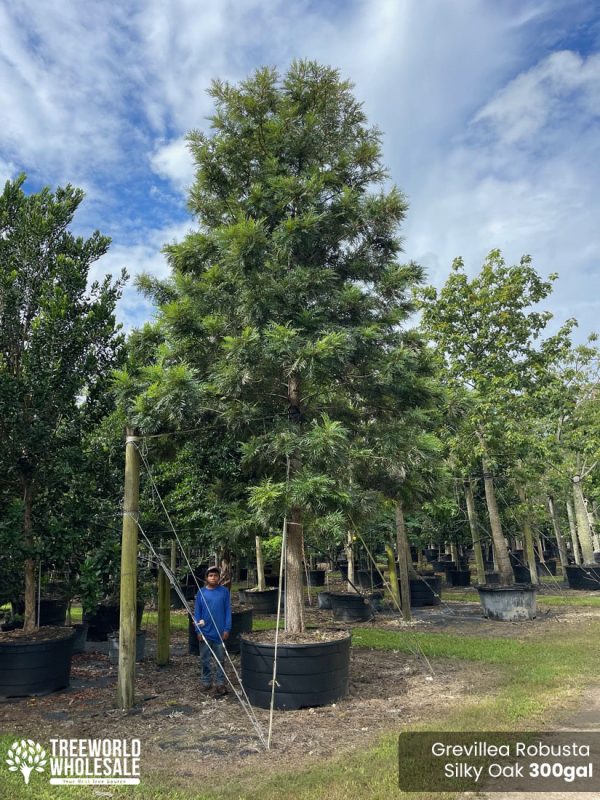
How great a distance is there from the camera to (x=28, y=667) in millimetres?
6484

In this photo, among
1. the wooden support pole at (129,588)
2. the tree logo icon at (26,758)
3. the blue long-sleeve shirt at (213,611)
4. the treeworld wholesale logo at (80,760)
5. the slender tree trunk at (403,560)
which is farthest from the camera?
the slender tree trunk at (403,560)

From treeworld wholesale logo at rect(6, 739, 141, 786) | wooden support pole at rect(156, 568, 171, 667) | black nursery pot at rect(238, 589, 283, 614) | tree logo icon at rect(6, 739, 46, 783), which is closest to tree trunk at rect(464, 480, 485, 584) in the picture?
black nursery pot at rect(238, 589, 283, 614)

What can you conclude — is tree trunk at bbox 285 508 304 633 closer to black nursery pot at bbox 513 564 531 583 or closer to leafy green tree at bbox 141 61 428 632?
leafy green tree at bbox 141 61 428 632

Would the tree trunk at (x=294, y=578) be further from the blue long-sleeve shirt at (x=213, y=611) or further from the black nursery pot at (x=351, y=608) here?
the black nursery pot at (x=351, y=608)

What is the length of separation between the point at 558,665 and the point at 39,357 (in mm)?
8138

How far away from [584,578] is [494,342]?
371 inches

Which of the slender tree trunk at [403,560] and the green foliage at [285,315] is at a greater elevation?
the green foliage at [285,315]

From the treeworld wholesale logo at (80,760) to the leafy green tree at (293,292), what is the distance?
2359mm

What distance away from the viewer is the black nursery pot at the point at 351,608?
12656 mm

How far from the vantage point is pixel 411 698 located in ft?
19.8

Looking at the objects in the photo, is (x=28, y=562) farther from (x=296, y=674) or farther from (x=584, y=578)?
(x=584, y=578)

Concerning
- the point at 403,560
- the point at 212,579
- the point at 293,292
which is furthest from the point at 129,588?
the point at 403,560

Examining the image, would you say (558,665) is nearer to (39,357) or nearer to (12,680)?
(12,680)

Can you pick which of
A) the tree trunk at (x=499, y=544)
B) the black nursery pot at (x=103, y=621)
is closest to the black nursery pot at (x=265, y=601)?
the black nursery pot at (x=103, y=621)
